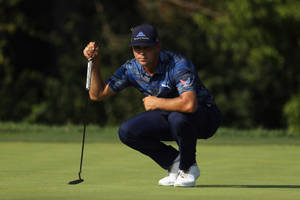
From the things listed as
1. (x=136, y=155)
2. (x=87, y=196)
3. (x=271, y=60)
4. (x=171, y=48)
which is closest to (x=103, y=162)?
(x=136, y=155)

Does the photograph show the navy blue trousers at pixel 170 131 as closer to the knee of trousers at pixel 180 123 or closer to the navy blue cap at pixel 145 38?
the knee of trousers at pixel 180 123

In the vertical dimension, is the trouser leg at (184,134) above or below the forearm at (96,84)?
below

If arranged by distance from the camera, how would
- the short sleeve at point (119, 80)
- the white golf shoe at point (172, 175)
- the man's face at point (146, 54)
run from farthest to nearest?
1. the short sleeve at point (119, 80)
2. the white golf shoe at point (172, 175)
3. the man's face at point (146, 54)

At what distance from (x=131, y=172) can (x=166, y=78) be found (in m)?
1.48

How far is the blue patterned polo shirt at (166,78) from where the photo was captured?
22.4 feet

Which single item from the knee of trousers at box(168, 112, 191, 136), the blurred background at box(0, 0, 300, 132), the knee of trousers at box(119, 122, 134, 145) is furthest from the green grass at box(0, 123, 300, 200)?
the blurred background at box(0, 0, 300, 132)

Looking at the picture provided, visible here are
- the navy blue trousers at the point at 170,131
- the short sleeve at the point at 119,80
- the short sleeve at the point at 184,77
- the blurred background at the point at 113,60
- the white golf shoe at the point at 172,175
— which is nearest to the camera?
the short sleeve at the point at 184,77

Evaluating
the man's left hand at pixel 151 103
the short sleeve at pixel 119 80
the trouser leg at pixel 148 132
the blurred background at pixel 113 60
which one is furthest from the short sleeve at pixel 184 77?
the blurred background at pixel 113 60

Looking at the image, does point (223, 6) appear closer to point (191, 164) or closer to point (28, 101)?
point (28, 101)

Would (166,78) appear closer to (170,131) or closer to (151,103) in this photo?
(151,103)

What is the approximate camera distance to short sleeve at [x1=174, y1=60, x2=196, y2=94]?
22.2ft

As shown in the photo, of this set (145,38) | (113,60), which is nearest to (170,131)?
(145,38)

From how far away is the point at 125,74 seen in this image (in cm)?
737

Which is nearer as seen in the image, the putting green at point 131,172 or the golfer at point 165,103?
the putting green at point 131,172
